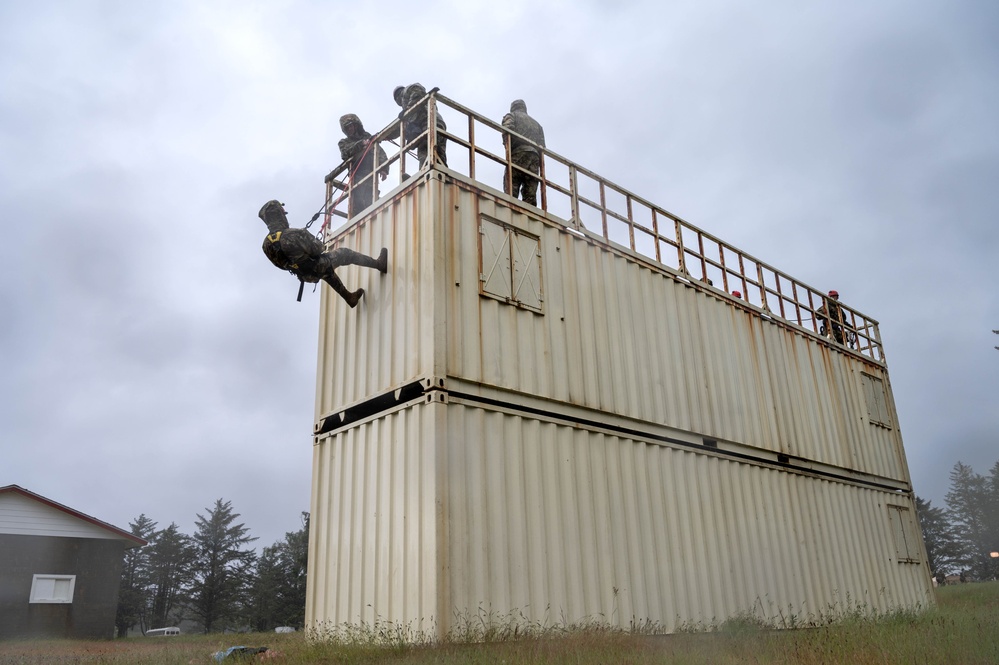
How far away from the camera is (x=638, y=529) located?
9805 millimetres

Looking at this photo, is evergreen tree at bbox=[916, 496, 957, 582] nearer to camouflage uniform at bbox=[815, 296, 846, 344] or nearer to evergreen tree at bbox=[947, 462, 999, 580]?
evergreen tree at bbox=[947, 462, 999, 580]

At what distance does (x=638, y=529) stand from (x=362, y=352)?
13.6 ft

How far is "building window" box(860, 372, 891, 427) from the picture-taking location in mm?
16375

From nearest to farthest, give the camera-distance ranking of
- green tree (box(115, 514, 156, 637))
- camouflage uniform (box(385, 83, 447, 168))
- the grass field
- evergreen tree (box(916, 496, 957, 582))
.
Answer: the grass field
camouflage uniform (box(385, 83, 447, 168))
green tree (box(115, 514, 156, 637))
evergreen tree (box(916, 496, 957, 582))

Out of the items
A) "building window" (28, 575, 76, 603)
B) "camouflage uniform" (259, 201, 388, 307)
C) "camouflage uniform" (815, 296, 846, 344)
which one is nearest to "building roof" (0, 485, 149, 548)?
"building window" (28, 575, 76, 603)

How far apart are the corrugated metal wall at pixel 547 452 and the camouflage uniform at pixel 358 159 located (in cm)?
78

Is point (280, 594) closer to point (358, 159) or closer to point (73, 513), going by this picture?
point (73, 513)

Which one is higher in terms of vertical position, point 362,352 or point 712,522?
point 362,352

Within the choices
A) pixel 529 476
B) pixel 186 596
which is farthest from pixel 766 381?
pixel 186 596

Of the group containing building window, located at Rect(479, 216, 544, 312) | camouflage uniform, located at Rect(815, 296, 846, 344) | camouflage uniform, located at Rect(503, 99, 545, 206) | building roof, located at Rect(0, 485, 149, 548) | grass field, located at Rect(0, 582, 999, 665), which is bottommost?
grass field, located at Rect(0, 582, 999, 665)

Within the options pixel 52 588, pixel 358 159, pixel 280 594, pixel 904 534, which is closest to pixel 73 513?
pixel 52 588

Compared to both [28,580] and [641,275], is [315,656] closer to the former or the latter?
[641,275]

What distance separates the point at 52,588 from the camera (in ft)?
62.3

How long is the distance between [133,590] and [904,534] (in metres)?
39.7
